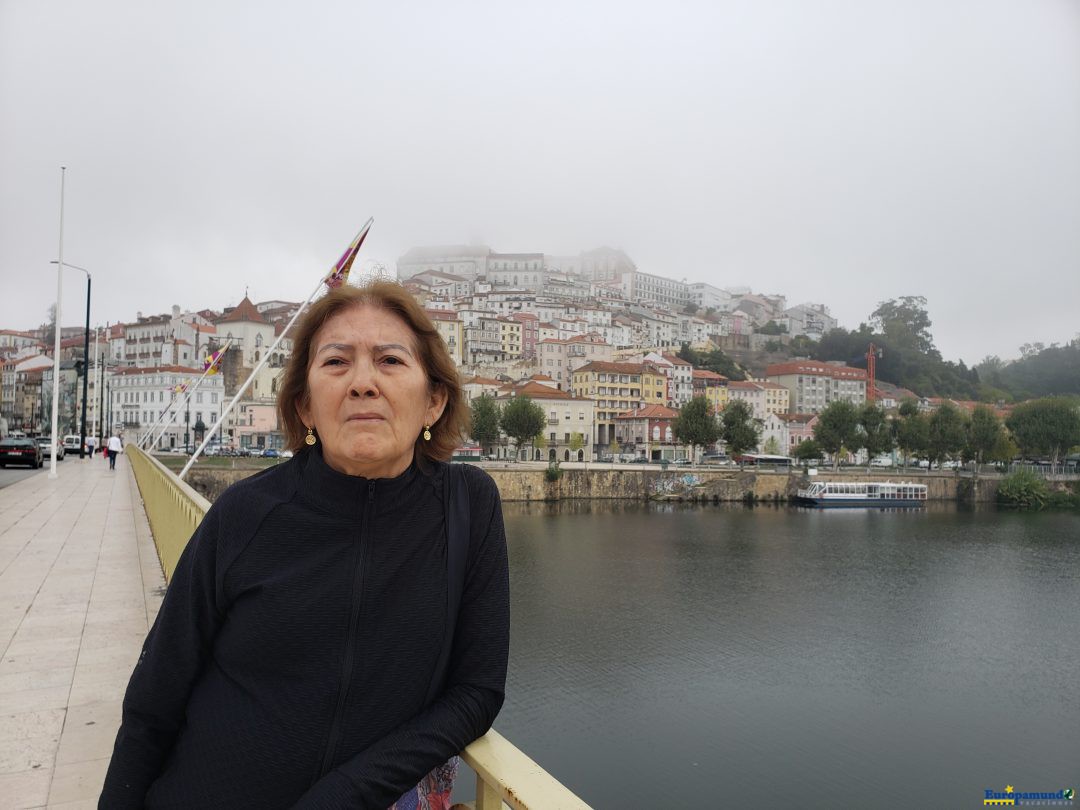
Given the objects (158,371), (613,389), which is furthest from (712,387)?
(158,371)

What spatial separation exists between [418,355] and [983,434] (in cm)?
6703

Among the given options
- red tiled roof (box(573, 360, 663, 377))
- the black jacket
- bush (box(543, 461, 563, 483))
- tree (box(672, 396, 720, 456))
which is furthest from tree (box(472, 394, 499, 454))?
the black jacket

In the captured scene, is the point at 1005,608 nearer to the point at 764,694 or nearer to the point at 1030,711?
the point at 1030,711

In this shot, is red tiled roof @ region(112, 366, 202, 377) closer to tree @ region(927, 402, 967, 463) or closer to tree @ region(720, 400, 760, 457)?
tree @ region(720, 400, 760, 457)

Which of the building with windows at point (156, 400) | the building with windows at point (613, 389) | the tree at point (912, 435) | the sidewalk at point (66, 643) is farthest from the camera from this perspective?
the building with windows at point (613, 389)

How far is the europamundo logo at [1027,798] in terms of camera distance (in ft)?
35.6

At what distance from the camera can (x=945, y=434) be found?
59.2 meters

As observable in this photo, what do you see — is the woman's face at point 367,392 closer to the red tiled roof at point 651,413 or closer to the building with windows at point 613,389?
the red tiled roof at point 651,413

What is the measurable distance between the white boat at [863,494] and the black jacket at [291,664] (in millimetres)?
50293

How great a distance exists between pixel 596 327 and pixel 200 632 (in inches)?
4141

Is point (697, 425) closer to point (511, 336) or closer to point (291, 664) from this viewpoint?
point (511, 336)

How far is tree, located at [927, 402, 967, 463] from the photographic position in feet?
194

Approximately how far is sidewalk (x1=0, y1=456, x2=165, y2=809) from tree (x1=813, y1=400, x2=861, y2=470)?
55762 mm

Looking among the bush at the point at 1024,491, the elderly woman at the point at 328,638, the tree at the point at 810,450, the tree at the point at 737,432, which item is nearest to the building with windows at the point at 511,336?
the tree at the point at 737,432
